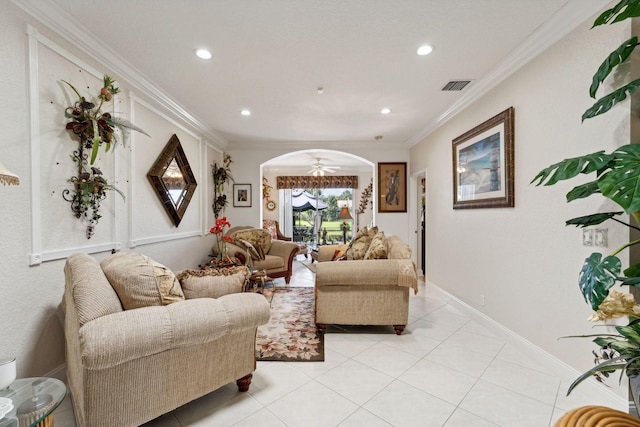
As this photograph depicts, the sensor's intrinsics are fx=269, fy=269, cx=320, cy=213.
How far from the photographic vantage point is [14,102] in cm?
171

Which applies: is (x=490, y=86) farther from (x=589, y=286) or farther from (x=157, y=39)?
(x=157, y=39)

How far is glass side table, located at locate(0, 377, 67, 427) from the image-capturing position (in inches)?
41.1

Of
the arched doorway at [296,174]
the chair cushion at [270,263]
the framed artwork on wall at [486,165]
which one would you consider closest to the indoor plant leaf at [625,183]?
the framed artwork on wall at [486,165]

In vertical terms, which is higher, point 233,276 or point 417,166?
point 417,166

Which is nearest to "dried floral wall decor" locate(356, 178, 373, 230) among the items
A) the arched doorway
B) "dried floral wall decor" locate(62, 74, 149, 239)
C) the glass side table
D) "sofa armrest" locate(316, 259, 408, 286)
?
the arched doorway

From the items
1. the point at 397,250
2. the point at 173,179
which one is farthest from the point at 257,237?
the point at 397,250

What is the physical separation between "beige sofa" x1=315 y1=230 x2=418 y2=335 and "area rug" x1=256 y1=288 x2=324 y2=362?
23 cm

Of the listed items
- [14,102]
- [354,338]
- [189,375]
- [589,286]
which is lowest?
[354,338]

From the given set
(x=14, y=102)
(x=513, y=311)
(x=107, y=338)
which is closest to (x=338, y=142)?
(x=513, y=311)

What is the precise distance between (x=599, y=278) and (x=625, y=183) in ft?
1.37

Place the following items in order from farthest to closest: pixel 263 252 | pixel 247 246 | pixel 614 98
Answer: pixel 263 252 < pixel 247 246 < pixel 614 98

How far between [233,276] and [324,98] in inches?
94.0

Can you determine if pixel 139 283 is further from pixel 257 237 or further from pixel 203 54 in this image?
pixel 257 237

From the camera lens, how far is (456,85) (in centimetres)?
297
